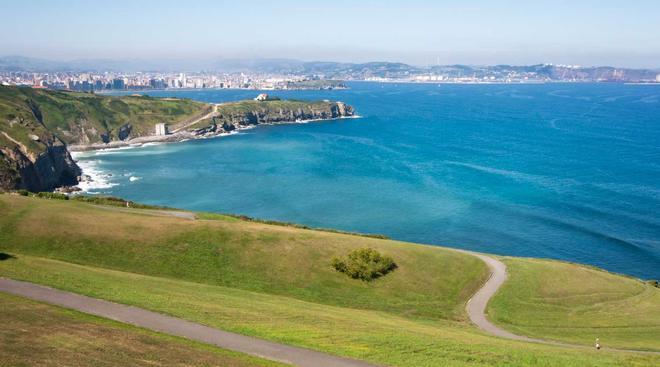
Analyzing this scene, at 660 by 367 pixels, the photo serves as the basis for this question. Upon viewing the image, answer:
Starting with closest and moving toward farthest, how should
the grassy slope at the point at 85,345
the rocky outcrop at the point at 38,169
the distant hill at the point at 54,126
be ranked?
the grassy slope at the point at 85,345
the rocky outcrop at the point at 38,169
the distant hill at the point at 54,126

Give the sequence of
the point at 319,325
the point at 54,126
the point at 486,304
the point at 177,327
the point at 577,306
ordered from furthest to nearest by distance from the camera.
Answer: the point at 54,126, the point at 577,306, the point at 486,304, the point at 319,325, the point at 177,327

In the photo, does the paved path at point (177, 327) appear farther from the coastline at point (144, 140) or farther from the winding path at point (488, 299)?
the coastline at point (144, 140)

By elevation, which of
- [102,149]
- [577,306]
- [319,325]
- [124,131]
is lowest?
[102,149]

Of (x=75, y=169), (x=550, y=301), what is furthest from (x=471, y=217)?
(x=75, y=169)

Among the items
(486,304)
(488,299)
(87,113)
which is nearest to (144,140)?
(87,113)

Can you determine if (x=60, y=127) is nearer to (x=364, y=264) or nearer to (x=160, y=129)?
(x=160, y=129)

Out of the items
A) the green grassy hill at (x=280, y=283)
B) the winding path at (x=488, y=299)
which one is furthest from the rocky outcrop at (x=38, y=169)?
the winding path at (x=488, y=299)
